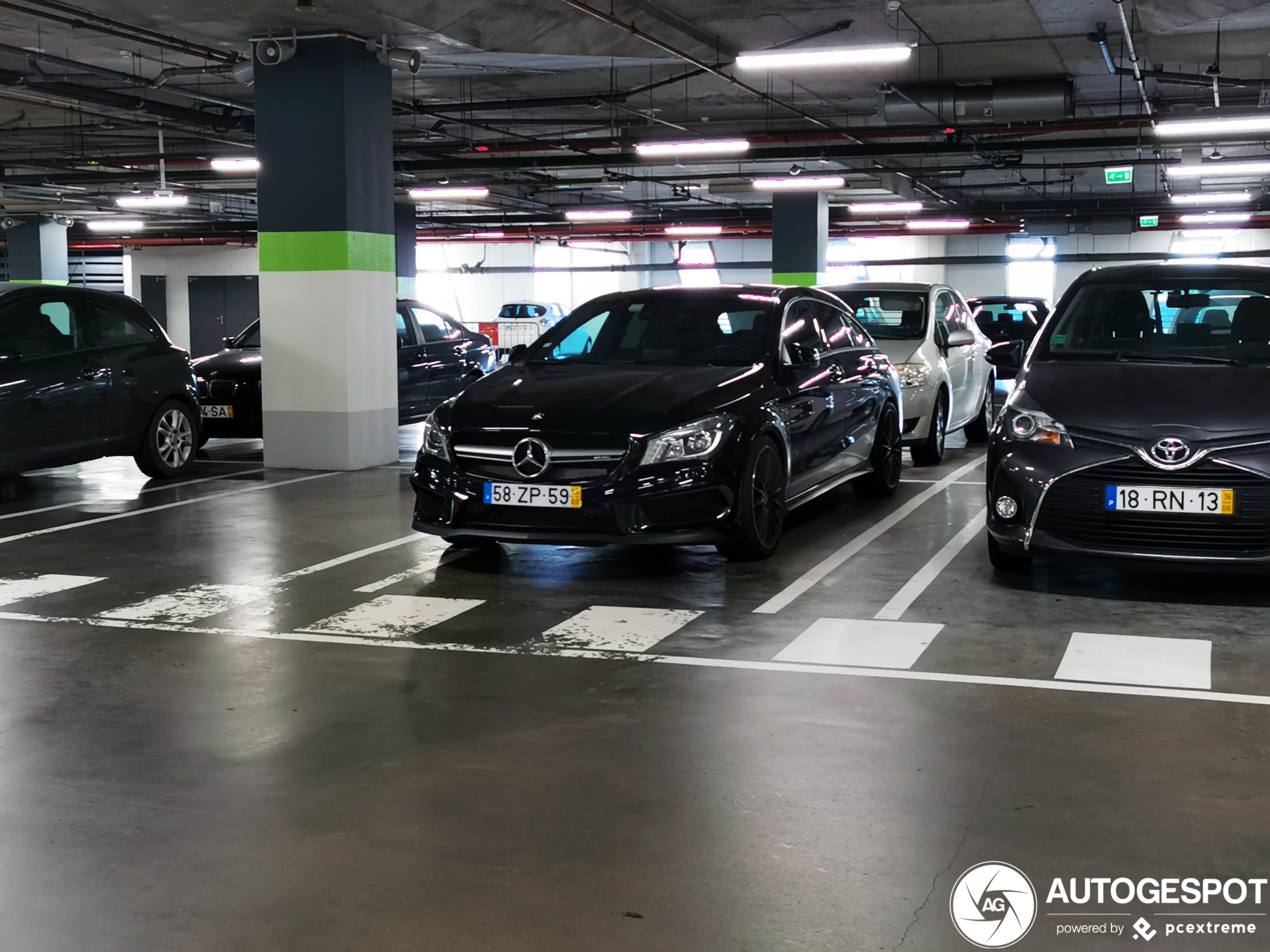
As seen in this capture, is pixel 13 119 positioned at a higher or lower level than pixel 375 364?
higher

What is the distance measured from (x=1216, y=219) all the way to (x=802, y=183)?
574 inches

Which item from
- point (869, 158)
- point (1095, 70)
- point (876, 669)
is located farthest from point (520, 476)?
point (869, 158)

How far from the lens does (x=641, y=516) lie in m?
6.42

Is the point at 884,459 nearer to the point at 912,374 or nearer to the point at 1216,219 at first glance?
the point at 912,374

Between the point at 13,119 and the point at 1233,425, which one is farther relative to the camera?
the point at 13,119

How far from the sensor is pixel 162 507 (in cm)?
948

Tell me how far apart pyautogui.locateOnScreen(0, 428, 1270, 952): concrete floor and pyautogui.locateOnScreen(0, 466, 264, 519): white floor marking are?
1.97 metres

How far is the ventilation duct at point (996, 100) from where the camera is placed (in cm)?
1639

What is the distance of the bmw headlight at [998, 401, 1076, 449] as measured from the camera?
6160 millimetres

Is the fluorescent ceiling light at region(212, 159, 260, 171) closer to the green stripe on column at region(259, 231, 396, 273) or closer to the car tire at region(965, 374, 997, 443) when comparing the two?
the green stripe on column at region(259, 231, 396, 273)

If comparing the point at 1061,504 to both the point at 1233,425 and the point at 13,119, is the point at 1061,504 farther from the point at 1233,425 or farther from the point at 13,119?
the point at 13,119

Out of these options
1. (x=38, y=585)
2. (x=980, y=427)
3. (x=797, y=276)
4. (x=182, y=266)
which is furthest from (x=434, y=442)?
(x=182, y=266)

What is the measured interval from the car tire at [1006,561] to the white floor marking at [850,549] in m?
0.82

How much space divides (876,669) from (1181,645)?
1.31 meters
